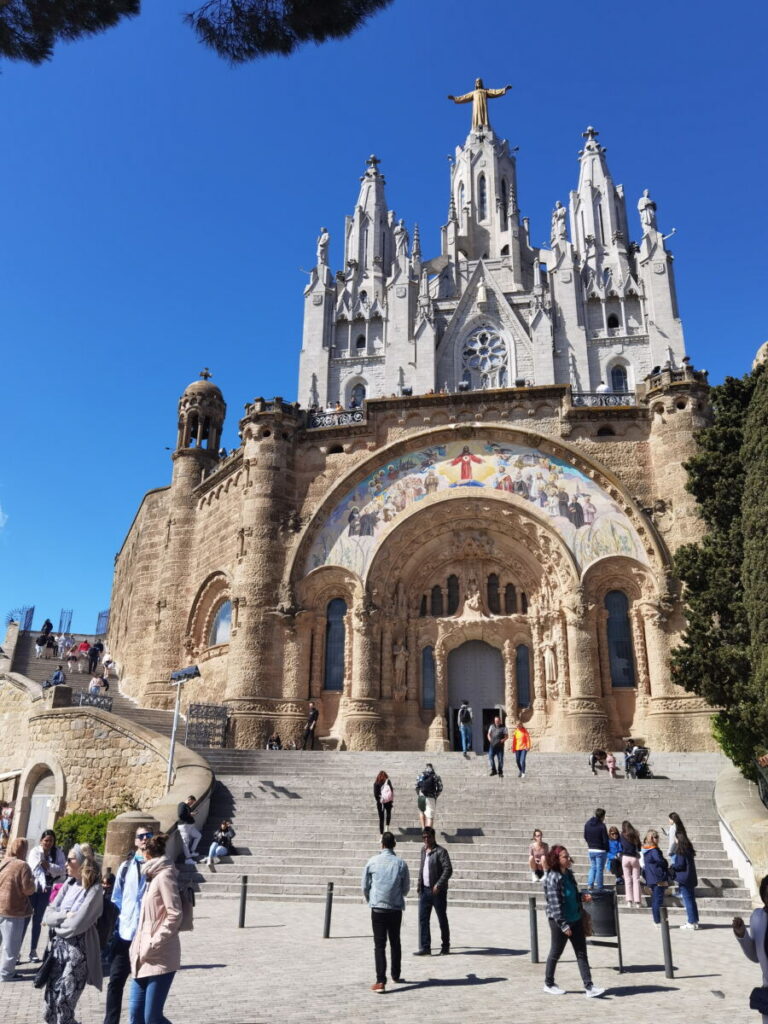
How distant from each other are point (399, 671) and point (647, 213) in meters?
31.7

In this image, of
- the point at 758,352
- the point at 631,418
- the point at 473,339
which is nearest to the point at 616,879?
the point at 758,352

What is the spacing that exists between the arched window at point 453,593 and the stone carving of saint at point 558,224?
2503cm

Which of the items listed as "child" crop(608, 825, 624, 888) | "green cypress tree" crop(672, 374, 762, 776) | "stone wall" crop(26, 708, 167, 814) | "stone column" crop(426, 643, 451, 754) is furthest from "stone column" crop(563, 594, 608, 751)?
"stone wall" crop(26, 708, 167, 814)

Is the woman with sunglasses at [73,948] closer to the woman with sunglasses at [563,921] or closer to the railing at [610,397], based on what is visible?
the woman with sunglasses at [563,921]

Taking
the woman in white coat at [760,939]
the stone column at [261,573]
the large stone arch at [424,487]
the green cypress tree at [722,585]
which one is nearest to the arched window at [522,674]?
the large stone arch at [424,487]

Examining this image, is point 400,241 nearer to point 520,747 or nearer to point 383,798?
point 520,747

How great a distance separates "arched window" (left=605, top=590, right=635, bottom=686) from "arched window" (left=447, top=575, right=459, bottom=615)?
15.6 ft

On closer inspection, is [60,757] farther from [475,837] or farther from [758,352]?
[758,352]

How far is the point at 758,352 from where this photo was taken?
675 inches

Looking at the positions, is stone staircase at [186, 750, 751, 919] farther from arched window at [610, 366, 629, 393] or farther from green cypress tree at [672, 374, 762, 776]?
arched window at [610, 366, 629, 393]

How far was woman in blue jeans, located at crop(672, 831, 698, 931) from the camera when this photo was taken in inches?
384

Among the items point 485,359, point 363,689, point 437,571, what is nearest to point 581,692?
point 437,571

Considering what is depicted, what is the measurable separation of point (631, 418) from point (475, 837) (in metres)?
15.0

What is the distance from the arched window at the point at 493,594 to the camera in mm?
24578
